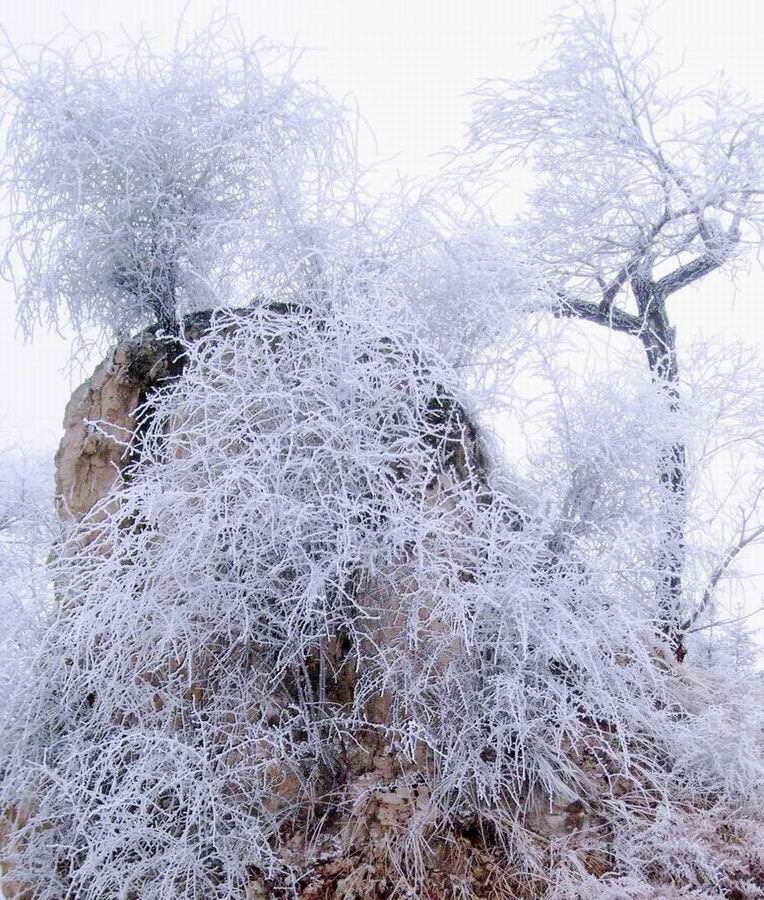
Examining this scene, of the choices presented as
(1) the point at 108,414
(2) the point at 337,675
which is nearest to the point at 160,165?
(1) the point at 108,414

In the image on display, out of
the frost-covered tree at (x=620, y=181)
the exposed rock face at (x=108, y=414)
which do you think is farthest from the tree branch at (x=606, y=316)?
the exposed rock face at (x=108, y=414)

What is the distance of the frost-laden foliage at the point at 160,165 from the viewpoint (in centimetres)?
419

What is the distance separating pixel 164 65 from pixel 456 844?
3550 millimetres

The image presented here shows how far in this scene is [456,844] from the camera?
3.49 m

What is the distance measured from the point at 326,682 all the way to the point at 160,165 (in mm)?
2399

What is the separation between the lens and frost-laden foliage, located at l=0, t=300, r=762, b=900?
11.3ft

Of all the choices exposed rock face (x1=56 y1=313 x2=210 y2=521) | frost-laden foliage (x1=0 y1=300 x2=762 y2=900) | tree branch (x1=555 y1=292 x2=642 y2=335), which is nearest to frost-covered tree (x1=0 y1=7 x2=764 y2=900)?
frost-laden foliage (x1=0 y1=300 x2=762 y2=900)

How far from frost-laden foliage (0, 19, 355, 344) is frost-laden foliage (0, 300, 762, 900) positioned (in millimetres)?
698

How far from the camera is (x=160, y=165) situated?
430 cm

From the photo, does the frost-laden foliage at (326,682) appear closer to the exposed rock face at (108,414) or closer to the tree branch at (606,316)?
the exposed rock face at (108,414)

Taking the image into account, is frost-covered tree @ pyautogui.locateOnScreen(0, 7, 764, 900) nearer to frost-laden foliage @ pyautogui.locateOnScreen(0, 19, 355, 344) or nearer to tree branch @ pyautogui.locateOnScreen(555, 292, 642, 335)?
frost-laden foliage @ pyautogui.locateOnScreen(0, 19, 355, 344)

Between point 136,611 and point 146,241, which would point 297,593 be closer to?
point 136,611

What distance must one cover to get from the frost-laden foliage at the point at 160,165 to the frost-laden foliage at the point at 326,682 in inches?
27.5

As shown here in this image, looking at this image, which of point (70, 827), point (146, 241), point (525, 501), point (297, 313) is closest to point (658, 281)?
point (525, 501)
